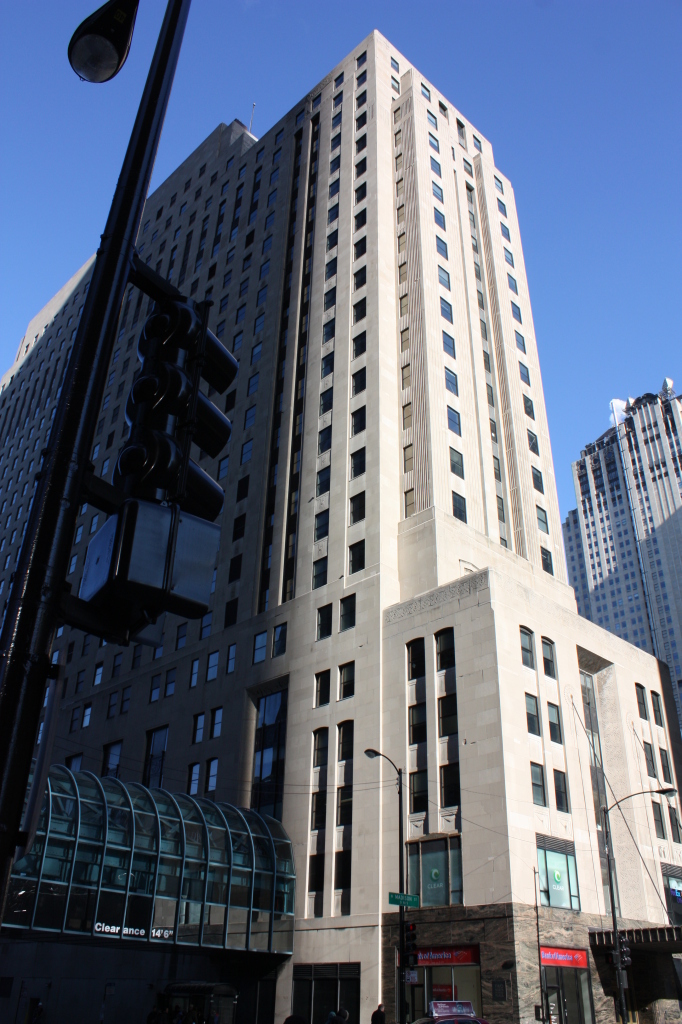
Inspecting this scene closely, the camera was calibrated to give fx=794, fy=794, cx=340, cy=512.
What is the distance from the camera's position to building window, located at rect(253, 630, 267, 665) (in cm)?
5328

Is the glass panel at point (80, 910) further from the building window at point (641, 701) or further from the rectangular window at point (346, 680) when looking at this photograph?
the building window at point (641, 701)

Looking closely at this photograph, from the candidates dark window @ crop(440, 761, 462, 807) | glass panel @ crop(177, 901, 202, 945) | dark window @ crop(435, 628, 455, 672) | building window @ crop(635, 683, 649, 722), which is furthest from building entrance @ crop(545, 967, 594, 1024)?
building window @ crop(635, 683, 649, 722)

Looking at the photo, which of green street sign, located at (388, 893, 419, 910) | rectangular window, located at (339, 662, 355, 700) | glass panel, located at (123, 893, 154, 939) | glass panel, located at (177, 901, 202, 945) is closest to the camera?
green street sign, located at (388, 893, 419, 910)

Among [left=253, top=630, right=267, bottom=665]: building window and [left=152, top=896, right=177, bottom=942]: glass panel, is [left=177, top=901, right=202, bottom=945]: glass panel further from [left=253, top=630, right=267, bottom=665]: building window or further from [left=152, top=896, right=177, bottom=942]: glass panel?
[left=253, top=630, right=267, bottom=665]: building window

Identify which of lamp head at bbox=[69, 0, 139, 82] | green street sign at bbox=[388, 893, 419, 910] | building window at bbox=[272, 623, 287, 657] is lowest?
green street sign at bbox=[388, 893, 419, 910]

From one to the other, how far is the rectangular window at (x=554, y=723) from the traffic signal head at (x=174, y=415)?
1541 inches

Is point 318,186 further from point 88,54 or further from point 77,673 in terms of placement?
point 88,54

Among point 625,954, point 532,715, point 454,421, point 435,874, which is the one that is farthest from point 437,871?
point 454,421

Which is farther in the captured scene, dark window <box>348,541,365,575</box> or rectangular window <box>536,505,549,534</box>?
rectangular window <box>536,505,549,534</box>

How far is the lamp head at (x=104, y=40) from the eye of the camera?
5.82m

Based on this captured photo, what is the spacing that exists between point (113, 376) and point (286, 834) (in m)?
60.9

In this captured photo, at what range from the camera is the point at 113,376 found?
90.4 m

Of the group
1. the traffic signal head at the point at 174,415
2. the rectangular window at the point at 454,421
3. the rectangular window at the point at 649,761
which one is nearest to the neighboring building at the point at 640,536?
the rectangular window at the point at 649,761

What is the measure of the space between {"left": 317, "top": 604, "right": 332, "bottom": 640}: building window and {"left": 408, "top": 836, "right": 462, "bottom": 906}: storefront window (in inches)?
578
